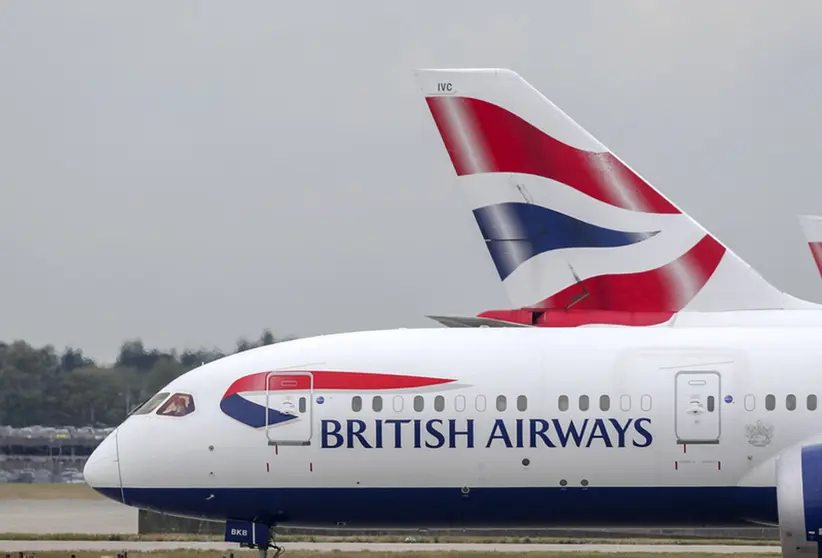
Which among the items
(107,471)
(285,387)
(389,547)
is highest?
(285,387)

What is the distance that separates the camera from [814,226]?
27.2 metres

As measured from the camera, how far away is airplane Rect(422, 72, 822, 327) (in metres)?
25.8

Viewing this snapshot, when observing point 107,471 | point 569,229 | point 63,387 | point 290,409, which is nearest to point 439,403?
point 290,409

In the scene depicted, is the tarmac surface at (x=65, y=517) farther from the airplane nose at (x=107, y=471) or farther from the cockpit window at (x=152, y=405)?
the cockpit window at (x=152, y=405)

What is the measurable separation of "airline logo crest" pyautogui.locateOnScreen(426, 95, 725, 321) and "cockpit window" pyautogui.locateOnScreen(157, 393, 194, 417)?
5.81 meters

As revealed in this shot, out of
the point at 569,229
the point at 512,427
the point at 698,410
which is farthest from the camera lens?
the point at 569,229

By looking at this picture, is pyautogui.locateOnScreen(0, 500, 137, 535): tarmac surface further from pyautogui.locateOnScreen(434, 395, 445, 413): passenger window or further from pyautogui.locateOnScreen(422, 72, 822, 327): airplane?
pyautogui.locateOnScreen(434, 395, 445, 413): passenger window

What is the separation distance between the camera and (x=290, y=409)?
81.3 feet

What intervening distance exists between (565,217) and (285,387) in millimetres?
5641

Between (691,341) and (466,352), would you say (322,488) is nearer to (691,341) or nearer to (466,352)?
(466,352)

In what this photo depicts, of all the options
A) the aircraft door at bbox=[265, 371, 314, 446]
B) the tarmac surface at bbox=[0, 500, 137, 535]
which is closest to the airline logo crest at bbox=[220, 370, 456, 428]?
the aircraft door at bbox=[265, 371, 314, 446]

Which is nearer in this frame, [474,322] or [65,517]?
[474,322]

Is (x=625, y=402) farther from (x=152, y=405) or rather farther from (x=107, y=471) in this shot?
(x=107, y=471)

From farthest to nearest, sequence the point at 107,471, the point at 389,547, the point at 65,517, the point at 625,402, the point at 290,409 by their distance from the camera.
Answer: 1. the point at 65,517
2. the point at 389,547
3. the point at 107,471
4. the point at 290,409
5. the point at 625,402
